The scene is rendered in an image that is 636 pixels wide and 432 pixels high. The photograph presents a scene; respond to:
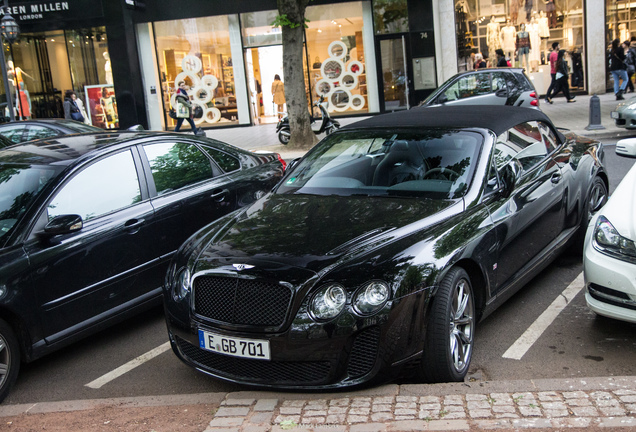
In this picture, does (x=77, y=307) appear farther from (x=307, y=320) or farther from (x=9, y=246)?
(x=307, y=320)

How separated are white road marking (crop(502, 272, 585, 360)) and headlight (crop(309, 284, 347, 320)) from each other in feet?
4.56

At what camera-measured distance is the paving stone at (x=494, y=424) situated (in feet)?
10.7

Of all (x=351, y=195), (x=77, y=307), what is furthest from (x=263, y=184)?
(x=77, y=307)

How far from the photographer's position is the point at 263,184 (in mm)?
6762

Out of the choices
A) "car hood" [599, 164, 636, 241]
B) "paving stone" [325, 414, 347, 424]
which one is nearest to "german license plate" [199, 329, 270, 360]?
"paving stone" [325, 414, 347, 424]

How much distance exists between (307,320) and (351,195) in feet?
4.99

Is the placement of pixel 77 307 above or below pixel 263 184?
below

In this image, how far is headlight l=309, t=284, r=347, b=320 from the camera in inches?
149

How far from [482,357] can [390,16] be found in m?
19.5

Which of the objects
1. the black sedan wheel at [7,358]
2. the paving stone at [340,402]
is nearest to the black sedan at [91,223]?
the black sedan wheel at [7,358]

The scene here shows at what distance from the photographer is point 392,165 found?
529cm

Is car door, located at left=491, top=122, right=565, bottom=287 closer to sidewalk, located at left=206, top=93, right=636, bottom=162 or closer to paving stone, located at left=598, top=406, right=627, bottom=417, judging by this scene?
paving stone, located at left=598, top=406, right=627, bottom=417

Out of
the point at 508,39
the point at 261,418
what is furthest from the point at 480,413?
the point at 508,39

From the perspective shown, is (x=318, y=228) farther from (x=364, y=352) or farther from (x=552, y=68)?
(x=552, y=68)
